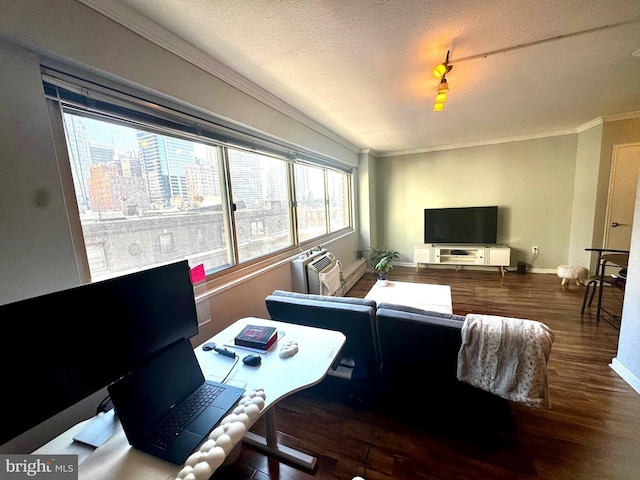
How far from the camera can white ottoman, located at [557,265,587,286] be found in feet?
12.2

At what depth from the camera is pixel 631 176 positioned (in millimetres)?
3379

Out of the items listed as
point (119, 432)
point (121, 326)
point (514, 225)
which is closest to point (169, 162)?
point (121, 326)

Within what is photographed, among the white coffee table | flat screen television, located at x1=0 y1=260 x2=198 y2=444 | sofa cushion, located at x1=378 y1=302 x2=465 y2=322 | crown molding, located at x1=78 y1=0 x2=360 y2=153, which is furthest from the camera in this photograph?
the white coffee table

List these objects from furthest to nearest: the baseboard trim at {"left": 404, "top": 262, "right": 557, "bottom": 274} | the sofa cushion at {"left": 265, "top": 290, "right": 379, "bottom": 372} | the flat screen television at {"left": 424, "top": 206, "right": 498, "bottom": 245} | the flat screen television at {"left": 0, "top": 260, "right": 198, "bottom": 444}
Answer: the flat screen television at {"left": 424, "top": 206, "right": 498, "bottom": 245}, the baseboard trim at {"left": 404, "top": 262, "right": 557, "bottom": 274}, the sofa cushion at {"left": 265, "top": 290, "right": 379, "bottom": 372}, the flat screen television at {"left": 0, "top": 260, "right": 198, "bottom": 444}

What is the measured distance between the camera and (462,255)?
4781 mm

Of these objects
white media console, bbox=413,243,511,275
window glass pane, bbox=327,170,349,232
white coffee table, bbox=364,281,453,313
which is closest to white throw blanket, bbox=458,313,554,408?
white coffee table, bbox=364,281,453,313

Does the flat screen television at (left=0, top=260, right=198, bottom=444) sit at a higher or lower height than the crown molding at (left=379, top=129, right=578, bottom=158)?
lower

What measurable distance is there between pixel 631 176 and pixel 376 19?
4.34 meters

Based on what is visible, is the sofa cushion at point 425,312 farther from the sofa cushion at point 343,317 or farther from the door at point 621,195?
the door at point 621,195

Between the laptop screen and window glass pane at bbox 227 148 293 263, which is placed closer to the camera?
the laptop screen

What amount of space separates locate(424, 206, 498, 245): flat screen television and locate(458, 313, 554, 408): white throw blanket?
12.6ft

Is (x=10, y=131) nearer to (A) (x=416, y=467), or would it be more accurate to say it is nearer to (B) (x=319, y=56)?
(B) (x=319, y=56)

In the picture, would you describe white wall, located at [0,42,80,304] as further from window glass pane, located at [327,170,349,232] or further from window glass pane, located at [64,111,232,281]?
window glass pane, located at [327,170,349,232]

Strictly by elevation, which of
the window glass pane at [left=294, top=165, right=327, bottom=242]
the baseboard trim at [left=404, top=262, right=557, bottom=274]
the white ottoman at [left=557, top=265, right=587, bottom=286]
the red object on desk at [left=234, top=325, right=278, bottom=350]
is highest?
Result: the window glass pane at [left=294, top=165, right=327, bottom=242]
